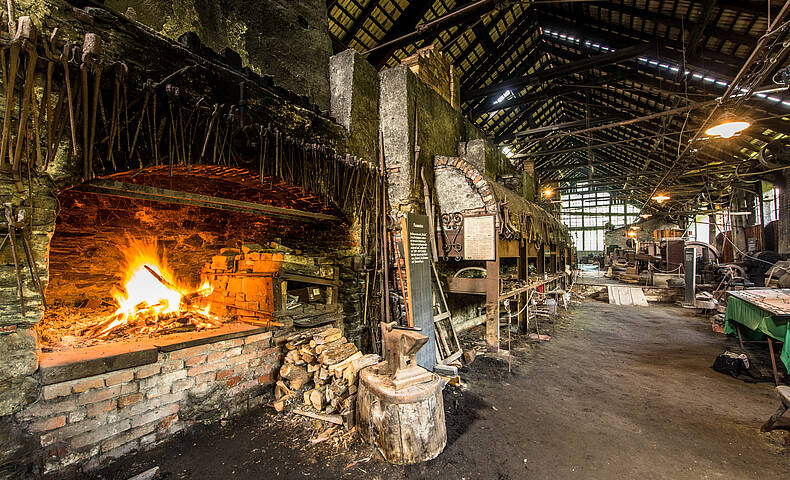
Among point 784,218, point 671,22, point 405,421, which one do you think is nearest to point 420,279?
point 405,421

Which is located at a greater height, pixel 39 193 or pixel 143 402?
pixel 39 193

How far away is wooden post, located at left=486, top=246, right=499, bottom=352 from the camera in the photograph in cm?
559

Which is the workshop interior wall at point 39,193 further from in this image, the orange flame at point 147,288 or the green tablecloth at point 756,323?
the green tablecloth at point 756,323

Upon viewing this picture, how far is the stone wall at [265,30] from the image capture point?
411cm

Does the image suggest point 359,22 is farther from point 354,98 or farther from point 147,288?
point 147,288

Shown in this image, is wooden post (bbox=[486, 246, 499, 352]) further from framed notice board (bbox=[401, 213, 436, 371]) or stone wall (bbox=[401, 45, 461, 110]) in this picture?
stone wall (bbox=[401, 45, 461, 110])

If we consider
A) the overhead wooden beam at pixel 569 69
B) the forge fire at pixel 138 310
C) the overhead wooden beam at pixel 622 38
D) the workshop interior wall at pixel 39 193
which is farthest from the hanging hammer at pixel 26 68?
the overhead wooden beam at pixel 569 69

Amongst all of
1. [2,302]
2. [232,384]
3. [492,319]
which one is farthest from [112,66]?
[492,319]

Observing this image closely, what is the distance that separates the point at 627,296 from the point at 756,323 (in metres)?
8.49

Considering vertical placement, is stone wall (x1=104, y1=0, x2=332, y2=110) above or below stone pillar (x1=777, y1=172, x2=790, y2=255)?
above

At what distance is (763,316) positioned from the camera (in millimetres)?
4734

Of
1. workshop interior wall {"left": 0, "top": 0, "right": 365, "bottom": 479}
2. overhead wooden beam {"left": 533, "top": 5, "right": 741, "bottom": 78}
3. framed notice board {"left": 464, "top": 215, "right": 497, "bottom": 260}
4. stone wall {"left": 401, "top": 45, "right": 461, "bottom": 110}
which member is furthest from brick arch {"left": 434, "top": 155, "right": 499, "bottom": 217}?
overhead wooden beam {"left": 533, "top": 5, "right": 741, "bottom": 78}

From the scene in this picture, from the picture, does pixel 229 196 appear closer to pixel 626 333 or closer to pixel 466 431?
pixel 466 431

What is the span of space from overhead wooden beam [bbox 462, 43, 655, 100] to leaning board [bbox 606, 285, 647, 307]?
886 cm
